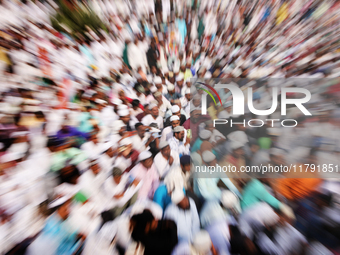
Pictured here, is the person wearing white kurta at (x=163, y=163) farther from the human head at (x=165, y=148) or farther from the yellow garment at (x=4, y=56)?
the yellow garment at (x=4, y=56)

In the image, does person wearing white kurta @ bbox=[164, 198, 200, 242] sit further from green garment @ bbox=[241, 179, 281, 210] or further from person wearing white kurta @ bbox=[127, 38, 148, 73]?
person wearing white kurta @ bbox=[127, 38, 148, 73]

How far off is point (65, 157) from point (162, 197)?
1.00 feet

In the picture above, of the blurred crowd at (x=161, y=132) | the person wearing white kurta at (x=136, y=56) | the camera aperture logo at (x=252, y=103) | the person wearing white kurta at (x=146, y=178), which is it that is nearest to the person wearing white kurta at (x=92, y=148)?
the blurred crowd at (x=161, y=132)

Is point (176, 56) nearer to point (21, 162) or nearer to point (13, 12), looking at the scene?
point (13, 12)

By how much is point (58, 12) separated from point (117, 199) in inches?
20.8

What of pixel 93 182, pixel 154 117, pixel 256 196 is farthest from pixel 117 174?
pixel 256 196

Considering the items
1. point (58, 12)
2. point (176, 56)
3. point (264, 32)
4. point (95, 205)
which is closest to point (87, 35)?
point (58, 12)

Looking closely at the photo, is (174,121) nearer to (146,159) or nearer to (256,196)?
(146,159)

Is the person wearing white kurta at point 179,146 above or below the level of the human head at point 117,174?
above

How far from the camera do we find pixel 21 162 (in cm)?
29

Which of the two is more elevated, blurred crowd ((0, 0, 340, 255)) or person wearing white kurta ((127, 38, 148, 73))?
person wearing white kurta ((127, 38, 148, 73))

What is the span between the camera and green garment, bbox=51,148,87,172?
0.33 metres

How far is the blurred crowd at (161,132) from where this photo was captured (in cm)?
30

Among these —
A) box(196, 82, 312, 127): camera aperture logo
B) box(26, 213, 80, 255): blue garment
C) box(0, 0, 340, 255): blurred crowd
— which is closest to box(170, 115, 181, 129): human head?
box(0, 0, 340, 255): blurred crowd
